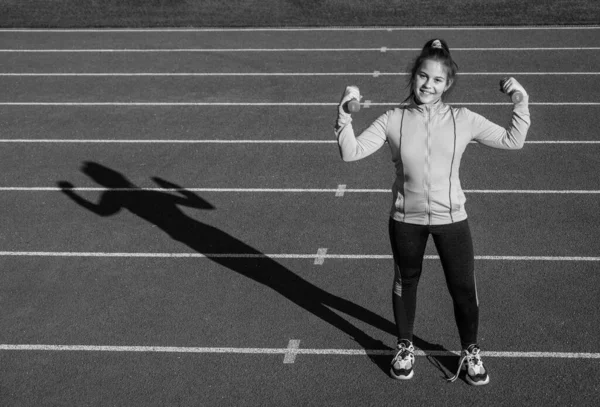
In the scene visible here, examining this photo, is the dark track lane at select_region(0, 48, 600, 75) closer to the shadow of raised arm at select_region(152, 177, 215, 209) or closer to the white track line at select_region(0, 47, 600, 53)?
the white track line at select_region(0, 47, 600, 53)

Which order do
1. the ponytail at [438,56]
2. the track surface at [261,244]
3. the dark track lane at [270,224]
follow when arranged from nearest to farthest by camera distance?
1. the ponytail at [438,56]
2. the track surface at [261,244]
3. the dark track lane at [270,224]

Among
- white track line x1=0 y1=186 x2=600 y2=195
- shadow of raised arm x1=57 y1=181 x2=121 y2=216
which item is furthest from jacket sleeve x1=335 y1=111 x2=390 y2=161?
shadow of raised arm x1=57 y1=181 x2=121 y2=216

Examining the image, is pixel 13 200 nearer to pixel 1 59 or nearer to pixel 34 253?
pixel 34 253

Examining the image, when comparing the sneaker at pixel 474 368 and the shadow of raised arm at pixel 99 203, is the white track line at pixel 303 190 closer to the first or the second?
the shadow of raised arm at pixel 99 203

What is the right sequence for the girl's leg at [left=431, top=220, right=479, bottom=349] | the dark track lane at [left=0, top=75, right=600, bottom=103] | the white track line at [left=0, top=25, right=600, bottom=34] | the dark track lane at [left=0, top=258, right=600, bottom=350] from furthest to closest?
the white track line at [left=0, top=25, right=600, bottom=34], the dark track lane at [left=0, top=75, right=600, bottom=103], the dark track lane at [left=0, top=258, right=600, bottom=350], the girl's leg at [left=431, top=220, right=479, bottom=349]

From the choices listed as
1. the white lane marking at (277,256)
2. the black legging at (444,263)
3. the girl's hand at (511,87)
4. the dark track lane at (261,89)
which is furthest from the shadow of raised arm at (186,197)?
the girl's hand at (511,87)

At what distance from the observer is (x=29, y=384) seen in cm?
526

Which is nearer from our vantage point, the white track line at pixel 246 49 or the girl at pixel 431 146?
the girl at pixel 431 146

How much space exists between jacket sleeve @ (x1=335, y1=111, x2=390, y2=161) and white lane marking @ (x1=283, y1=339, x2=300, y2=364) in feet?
5.66

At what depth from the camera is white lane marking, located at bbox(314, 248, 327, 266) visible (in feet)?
22.2

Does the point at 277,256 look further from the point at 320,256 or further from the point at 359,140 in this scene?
the point at 359,140

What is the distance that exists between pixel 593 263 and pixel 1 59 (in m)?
11.0

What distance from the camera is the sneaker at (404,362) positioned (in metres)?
5.09

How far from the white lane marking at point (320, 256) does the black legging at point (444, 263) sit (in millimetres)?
1835
